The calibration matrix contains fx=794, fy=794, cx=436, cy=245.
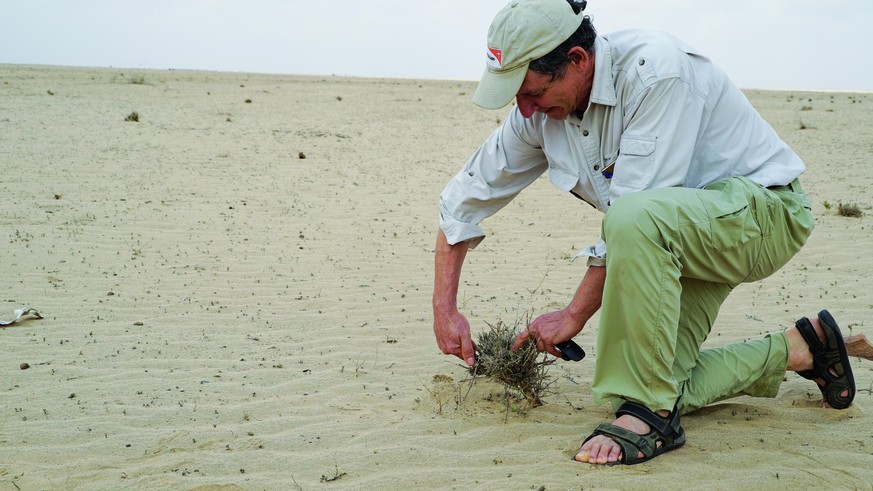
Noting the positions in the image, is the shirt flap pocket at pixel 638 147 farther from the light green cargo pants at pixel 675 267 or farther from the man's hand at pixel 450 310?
the man's hand at pixel 450 310

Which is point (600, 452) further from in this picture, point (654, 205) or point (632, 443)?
point (654, 205)

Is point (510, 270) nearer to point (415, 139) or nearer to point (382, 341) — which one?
point (382, 341)

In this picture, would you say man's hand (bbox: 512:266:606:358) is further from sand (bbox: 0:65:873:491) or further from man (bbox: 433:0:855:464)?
sand (bbox: 0:65:873:491)

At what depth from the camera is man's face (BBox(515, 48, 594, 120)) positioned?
2.81 metres

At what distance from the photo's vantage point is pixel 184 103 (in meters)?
18.2

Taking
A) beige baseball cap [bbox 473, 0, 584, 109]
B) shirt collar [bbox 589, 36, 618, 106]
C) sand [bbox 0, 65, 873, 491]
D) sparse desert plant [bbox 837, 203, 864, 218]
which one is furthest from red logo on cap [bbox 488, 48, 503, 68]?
sparse desert plant [bbox 837, 203, 864, 218]

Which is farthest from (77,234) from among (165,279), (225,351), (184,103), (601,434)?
(184,103)

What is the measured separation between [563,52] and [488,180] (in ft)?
2.35

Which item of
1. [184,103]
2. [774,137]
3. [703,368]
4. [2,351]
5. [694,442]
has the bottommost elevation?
[694,442]

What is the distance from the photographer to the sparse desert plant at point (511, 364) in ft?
10.5

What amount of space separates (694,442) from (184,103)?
56.2 feet

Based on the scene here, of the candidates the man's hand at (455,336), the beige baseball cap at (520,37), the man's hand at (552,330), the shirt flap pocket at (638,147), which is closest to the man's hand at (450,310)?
the man's hand at (455,336)

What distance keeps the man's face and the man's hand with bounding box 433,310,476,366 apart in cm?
89

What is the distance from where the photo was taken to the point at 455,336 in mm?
3229
